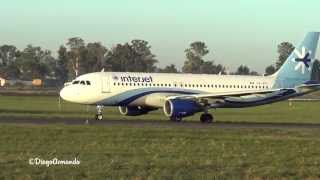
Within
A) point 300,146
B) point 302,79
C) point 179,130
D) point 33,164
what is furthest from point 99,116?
point 33,164

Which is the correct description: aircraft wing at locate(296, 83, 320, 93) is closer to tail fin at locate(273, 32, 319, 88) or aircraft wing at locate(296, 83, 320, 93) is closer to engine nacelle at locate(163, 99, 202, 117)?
tail fin at locate(273, 32, 319, 88)

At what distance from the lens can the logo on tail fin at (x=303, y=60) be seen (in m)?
51.4

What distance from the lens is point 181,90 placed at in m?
46.8

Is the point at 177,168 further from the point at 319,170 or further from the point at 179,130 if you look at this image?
the point at 179,130

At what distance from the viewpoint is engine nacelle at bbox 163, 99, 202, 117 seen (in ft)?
142

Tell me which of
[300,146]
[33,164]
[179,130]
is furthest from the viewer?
[179,130]

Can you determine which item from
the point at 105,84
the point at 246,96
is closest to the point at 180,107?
the point at 105,84

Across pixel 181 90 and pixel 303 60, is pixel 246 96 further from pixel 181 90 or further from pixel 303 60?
pixel 303 60

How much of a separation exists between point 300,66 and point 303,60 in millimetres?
574

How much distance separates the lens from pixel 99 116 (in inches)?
1693

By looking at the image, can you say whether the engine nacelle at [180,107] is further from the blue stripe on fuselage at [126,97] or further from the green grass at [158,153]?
the green grass at [158,153]

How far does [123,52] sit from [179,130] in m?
167

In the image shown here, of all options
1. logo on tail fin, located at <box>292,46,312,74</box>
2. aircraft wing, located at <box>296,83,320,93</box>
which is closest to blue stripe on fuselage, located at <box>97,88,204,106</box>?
aircraft wing, located at <box>296,83,320,93</box>

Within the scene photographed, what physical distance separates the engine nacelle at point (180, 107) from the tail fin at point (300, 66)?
9.19 metres
